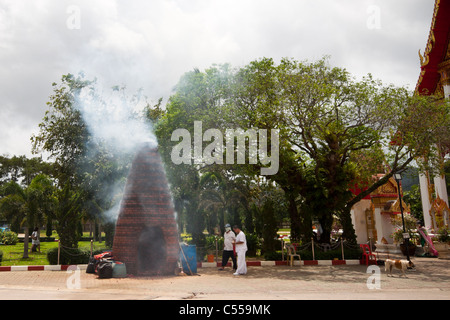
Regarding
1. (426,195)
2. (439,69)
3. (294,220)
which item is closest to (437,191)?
(426,195)

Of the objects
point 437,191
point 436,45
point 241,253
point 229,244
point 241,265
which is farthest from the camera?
point 437,191

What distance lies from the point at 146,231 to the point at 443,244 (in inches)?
604

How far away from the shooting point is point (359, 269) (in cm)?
1295

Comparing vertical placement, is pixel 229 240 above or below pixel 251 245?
above

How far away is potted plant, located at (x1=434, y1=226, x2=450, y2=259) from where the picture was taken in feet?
55.9

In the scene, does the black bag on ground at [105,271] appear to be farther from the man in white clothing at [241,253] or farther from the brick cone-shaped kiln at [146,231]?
the man in white clothing at [241,253]

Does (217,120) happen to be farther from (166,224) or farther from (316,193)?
(166,224)

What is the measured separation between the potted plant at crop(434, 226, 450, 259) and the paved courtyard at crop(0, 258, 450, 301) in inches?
223

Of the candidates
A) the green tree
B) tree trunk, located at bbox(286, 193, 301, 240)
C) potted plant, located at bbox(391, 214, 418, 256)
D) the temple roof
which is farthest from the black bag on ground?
the temple roof

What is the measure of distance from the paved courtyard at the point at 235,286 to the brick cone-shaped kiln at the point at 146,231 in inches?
25.7

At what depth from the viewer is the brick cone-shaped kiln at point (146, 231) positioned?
35.0 feet

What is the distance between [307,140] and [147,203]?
8.79 meters

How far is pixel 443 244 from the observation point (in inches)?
677

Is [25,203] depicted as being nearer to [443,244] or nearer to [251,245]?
[251,245]
